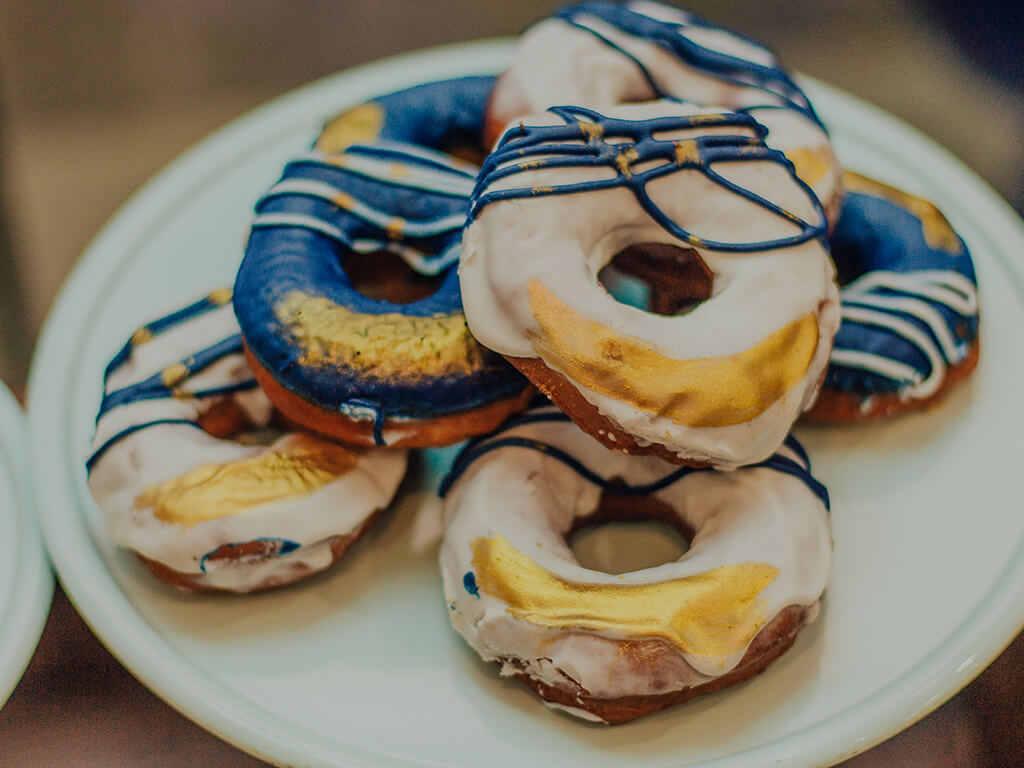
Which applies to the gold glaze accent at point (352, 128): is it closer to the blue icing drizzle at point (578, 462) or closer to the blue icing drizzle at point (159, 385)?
the blue icing drizzle at point (159, 385)

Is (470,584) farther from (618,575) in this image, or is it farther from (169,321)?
(169,321)

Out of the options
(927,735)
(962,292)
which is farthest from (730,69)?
(927,735)

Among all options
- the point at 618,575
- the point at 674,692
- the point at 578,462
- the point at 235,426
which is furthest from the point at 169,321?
the point at 674,692

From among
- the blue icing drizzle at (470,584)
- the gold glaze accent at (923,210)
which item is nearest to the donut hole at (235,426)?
the blue icing drizzle at (470,584)

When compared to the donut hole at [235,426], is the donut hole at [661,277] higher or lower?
higher

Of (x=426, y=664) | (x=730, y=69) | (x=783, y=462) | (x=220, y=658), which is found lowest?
(x=220, y=658)

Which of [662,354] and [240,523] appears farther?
[240,523]

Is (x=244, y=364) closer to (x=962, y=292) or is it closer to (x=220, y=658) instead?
(x=220, y=658)
